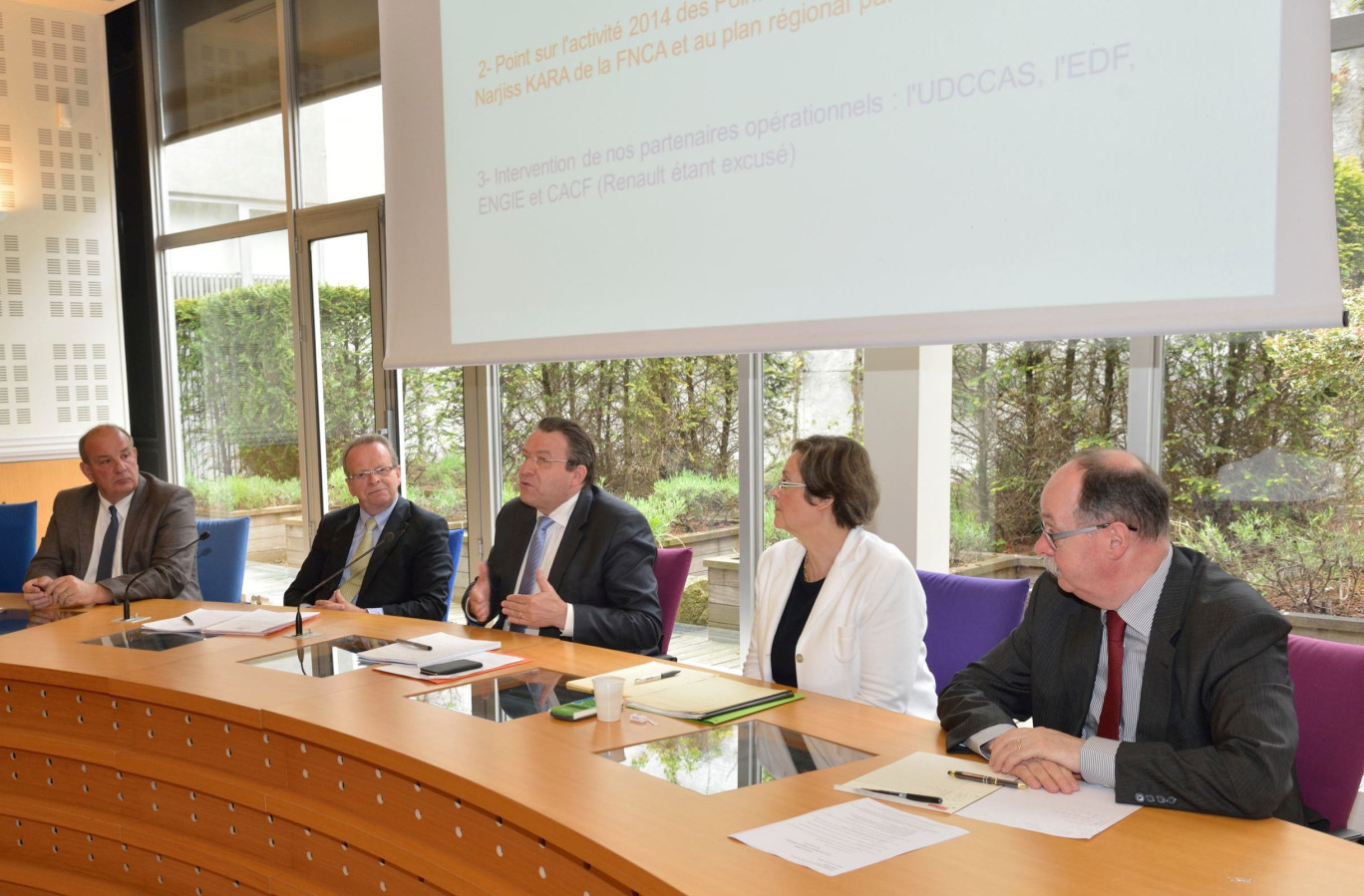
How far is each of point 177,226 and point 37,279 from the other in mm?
829

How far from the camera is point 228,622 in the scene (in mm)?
3266

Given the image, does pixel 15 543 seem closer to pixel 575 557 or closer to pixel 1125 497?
pixel 575 557

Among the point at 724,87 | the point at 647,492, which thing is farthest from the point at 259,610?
the point at 724,87

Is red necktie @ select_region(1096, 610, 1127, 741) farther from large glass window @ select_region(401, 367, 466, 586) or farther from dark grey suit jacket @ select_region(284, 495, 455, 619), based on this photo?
large glass window @ select_region(401, 367, 466, 586)

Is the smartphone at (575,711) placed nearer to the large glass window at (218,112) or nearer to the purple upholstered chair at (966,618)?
the purple upholstered chair at (966,618)

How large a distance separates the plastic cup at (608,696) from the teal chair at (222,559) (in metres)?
2.51

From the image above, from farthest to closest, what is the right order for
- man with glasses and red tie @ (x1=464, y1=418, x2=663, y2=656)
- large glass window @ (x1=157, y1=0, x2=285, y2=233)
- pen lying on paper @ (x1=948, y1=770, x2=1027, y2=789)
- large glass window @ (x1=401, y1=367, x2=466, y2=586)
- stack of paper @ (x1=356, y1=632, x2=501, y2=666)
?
large glass window @ (x1=157, y1=0, x2=285, y2=233) → large glass window @ (x1=401, y1=367, x2=466, y2=586) → man with glasses and red tie @ (x1=464, y1=418, x2=663, y2=656) → stack of paper @ (x1=356, y1=632, x2=501, y2=666) → pen lying on paper @ (x1=948, y1=770, x2=1027, y2=789)

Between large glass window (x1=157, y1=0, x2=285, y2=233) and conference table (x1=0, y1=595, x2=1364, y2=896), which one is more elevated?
large glass window (x1=157, y1=0, x2=285, y2=233)

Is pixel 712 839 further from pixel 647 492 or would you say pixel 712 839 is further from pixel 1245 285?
pixel 647 492

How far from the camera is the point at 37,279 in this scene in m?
6.45

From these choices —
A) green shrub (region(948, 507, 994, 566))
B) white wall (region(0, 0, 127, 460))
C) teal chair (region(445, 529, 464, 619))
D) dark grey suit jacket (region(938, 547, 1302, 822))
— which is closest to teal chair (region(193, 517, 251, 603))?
teal chair (region(445, 529, 464, 619))

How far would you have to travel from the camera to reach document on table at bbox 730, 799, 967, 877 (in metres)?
1.50

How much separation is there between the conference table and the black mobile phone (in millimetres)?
72

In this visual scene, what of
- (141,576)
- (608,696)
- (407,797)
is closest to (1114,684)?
(608,696)
